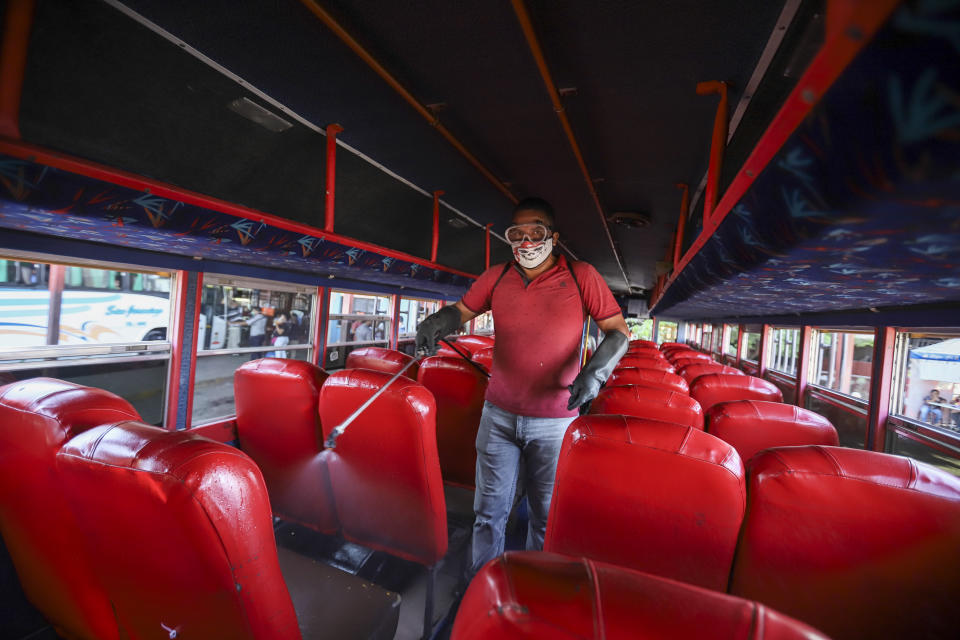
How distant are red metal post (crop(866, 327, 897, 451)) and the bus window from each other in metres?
5.36

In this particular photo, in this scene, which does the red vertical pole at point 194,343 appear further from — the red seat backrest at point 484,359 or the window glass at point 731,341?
the window glass at point 731,341

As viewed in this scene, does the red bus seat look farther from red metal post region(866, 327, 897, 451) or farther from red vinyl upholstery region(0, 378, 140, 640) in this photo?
red metal post region(866, 327, 897, 451)

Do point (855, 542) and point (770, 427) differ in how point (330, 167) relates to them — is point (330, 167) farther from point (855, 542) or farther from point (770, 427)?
point (855, 542)

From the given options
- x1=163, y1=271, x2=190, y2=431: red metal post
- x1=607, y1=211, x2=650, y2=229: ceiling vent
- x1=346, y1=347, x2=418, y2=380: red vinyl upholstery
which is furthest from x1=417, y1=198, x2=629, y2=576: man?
x1=607, y1=211, x2=650, y2=229: ceiling vent

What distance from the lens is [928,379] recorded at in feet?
10.1

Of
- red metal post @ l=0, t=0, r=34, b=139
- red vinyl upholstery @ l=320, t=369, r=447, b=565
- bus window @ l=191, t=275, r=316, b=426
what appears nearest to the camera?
red metal post @ l=0, t=0, r=34, b=139

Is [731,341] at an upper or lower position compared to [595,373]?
upper

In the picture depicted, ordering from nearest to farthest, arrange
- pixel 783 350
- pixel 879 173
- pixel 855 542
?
pixel 879 173 < pixel 855 542 < pixel 783 350

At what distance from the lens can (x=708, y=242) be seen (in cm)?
191

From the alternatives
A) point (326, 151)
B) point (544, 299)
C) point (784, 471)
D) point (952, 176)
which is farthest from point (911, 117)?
point (326, 151)

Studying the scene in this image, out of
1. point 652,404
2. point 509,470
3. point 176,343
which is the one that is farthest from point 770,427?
point 176,343

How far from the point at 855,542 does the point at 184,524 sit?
1.49 metres

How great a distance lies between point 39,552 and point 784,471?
2206 mm

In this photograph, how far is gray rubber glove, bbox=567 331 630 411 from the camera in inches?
69.6
